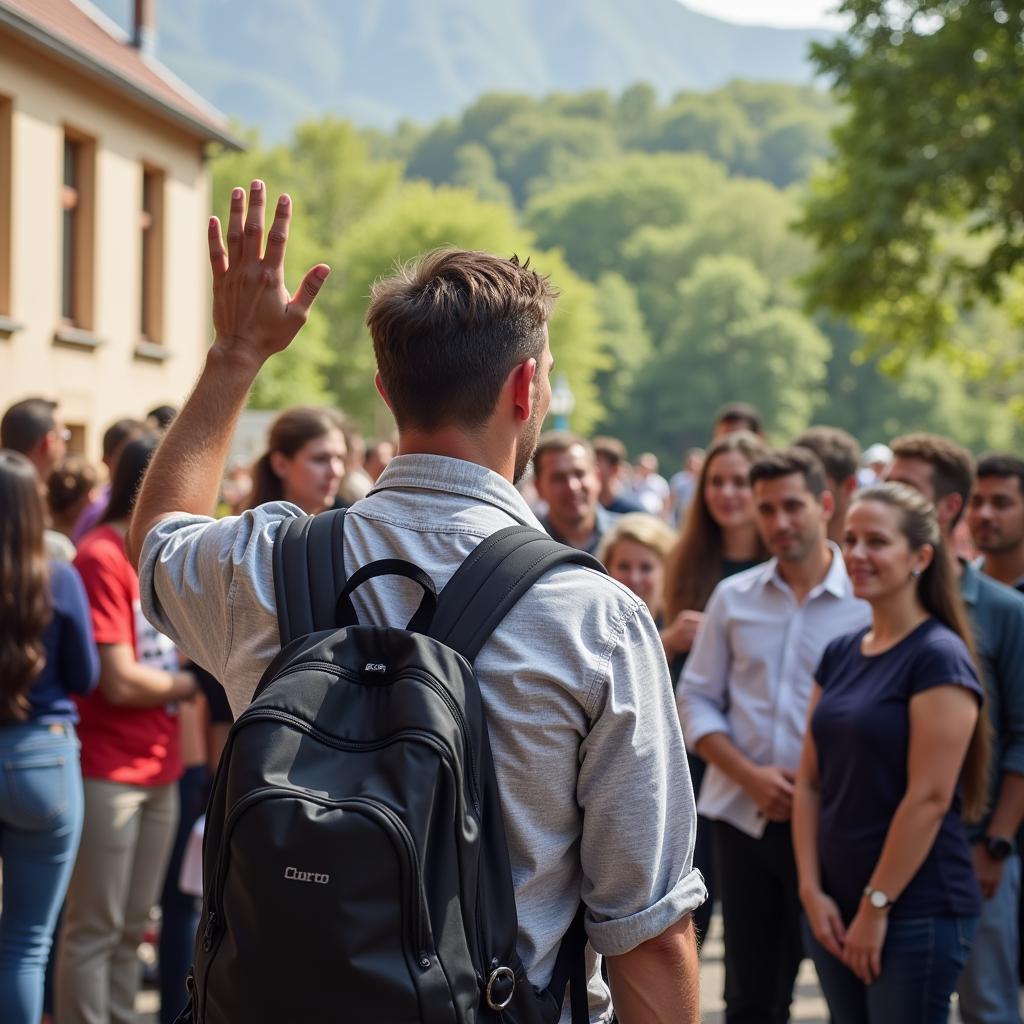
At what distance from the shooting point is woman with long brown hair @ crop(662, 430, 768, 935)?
6.00 meters

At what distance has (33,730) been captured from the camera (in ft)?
15.1

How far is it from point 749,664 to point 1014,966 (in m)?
1.30

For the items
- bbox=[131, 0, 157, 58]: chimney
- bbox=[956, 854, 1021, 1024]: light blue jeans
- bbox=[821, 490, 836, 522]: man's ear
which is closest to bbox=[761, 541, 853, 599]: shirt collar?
bbox=[821, 490, 836, 522]: man's ear

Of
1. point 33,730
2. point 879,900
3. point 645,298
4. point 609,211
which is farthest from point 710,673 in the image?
point 609,211

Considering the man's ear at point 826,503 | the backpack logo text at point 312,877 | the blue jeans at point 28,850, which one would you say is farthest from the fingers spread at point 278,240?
the man's ear at point 826,503

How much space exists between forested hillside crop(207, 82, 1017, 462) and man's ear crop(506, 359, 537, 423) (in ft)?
130

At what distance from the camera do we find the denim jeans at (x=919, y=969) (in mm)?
4008

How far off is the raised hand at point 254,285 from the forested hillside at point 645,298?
39.3 meters

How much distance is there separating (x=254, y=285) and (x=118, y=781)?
3235 millimetres

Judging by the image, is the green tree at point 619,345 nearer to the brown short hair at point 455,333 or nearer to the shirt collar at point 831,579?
the shirt collar at point 831,579

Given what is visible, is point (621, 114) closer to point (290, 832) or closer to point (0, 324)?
point (0, 324)

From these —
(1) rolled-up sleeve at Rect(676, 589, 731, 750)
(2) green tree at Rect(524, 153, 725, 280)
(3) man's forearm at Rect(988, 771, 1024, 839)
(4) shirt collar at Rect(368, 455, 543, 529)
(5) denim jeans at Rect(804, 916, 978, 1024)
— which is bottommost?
(5) denim jeans at Rect(804, 916, 978, 1024)

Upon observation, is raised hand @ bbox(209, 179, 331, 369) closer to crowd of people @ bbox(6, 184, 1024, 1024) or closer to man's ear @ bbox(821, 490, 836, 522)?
crowd of people @ bbox(6, 184, 1024, 1024)

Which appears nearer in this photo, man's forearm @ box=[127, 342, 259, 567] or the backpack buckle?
the backpack buckle
